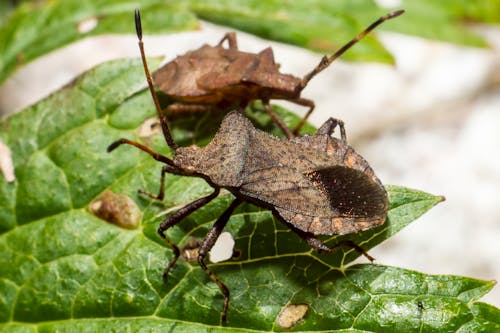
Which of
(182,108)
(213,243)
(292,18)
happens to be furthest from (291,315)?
(292,18)

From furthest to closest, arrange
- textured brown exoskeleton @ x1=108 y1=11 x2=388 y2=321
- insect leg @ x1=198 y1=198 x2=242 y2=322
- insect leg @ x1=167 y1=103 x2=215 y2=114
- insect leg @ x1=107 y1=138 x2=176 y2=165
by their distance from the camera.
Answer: insect leg @ x1=167 y1=103 x2=215 y2=114 → insect leg @ x1=107 y1=138 x2=176 y2=165 → textured brown exoskeleton @ x1=108 y1=11 x2=388 y2=321 → insect leg @ x1=198 y1=198 x2=242 y2=322

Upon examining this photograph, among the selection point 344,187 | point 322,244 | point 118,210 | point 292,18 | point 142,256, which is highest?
point 292,18

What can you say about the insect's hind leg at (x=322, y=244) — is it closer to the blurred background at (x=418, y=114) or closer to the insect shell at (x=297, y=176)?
the insect shell at (x=297, y=176)

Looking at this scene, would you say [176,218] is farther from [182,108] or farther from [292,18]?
[292,18]

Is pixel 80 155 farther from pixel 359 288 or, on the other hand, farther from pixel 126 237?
pixel 359 288

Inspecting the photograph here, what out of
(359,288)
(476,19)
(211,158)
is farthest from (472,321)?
(476,19)

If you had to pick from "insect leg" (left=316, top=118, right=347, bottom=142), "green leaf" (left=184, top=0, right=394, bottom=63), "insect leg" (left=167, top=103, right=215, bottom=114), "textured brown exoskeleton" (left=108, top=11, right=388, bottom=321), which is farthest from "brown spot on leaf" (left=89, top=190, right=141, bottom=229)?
"green leaf" (left=184, top=0, right=394, bottom=63)

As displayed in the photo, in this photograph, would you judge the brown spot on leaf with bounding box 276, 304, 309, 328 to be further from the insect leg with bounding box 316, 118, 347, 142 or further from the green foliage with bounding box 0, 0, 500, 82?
the green foliage with bounding box 0, 0, 500, 82
